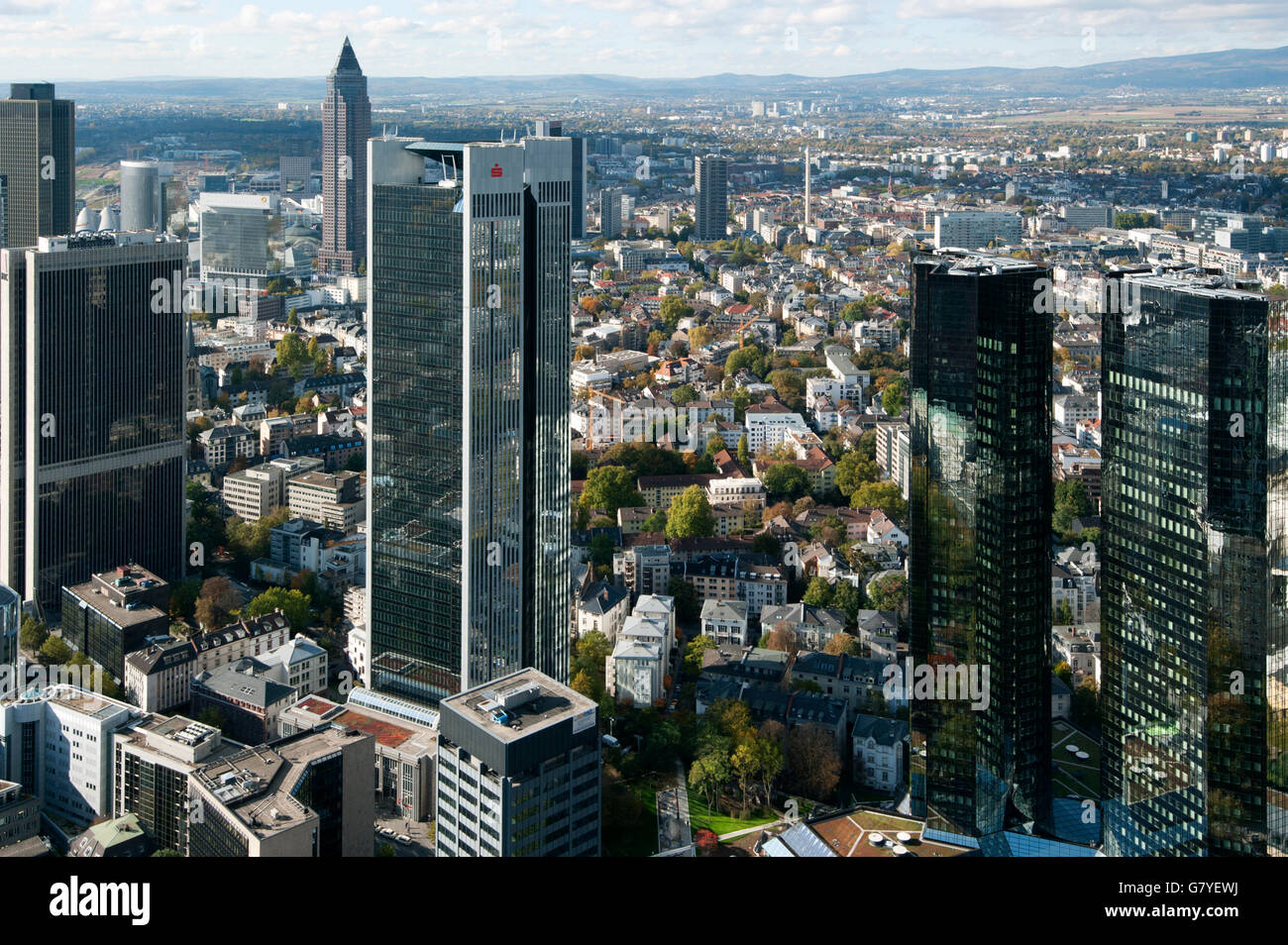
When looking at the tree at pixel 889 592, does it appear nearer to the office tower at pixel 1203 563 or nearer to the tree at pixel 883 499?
the tree at pixel 883 499

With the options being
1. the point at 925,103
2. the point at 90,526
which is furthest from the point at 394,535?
the point at 925,103

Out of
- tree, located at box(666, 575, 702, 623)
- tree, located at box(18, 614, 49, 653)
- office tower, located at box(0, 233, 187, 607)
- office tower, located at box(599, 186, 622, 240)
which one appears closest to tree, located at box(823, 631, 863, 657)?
tree, located at box(666, 575, 702, 623)

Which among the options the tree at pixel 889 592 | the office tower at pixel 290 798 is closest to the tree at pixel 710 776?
the office tower at pixel 290 798

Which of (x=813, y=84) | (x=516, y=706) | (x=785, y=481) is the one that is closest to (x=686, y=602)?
(x=785, y=481)
